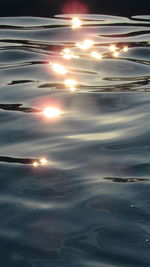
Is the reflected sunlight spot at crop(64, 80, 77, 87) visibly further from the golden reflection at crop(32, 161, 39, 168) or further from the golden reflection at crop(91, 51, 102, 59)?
the golden reflection at crop(32, 161, 39, 168)

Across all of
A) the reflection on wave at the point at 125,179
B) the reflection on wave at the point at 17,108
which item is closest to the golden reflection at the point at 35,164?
the reflection on wave at the point at 125,179

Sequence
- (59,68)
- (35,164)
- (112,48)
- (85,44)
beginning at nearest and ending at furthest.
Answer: (35,164) → (59,68) → (112,48) → (85,44)

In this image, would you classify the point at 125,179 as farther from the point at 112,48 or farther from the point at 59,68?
the point at 112,48

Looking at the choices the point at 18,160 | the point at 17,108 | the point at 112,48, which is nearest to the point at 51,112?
the point at 17,108

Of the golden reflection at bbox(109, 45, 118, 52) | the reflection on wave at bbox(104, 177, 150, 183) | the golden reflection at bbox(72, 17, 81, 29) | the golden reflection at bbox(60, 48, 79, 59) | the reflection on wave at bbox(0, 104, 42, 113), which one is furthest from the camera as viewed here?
the golden reflection at bbox(72, 17, 81, 29)

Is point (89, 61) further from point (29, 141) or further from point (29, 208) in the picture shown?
point (29, 208)

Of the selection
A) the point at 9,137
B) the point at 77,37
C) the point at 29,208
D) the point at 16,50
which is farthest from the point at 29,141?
the point at 77,37

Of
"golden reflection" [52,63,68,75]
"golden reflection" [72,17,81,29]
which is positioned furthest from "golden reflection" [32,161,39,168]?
"golden reflection" [72,17,81,29]
